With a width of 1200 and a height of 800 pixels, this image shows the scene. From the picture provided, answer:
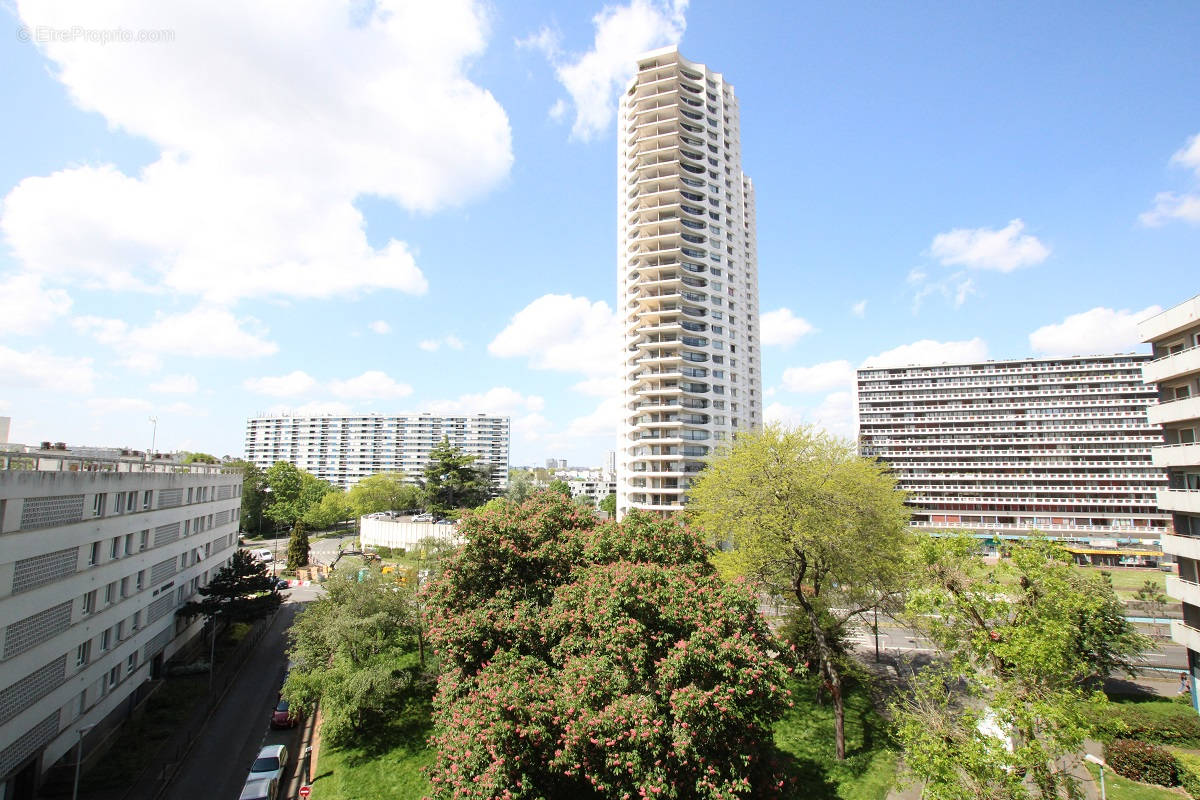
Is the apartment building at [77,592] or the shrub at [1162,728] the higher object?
the apartment building at [77,592]

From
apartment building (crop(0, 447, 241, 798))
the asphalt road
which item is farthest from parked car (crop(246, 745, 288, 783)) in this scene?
apartment building (crop(0, 447, 241, 798))

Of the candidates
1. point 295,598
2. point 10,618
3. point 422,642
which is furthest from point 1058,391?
point 10,618

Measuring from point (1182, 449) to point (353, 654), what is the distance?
36501 mm

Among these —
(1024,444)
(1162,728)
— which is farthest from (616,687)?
(1024,444)

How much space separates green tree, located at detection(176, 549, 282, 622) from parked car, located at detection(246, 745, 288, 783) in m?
15.0

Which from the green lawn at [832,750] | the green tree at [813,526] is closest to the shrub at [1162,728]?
the green lawn at [832,750]

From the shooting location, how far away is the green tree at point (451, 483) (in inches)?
2576

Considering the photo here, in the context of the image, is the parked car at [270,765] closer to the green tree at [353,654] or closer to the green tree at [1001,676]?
the green tree at [353,654]

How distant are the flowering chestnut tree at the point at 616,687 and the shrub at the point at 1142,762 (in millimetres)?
14216

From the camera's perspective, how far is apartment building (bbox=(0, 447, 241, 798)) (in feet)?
59.8

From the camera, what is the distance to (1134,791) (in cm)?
1756

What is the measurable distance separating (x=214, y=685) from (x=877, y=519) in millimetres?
35812

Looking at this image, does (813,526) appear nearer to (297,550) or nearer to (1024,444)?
(297,550)

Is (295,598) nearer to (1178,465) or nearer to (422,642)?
(422,642)
